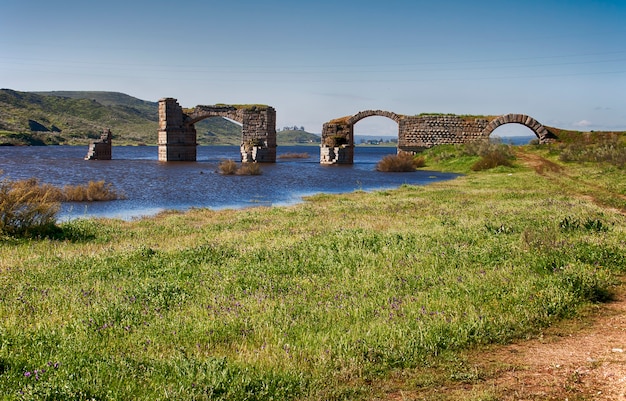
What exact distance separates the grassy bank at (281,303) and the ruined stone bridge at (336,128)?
44.1m

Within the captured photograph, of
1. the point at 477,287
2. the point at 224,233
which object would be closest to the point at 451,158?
the point at 224,233

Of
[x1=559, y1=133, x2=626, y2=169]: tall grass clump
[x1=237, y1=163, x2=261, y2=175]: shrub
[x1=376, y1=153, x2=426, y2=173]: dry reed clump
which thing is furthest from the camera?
[x1=376, y1=153, x2=426, y2=173]: dry reed clump

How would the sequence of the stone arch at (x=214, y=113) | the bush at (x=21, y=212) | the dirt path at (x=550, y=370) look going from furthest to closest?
the stone arch at (x=214, y=113)
the bush at (x=21, y=212)
the dirt path at (x=550, y=370)

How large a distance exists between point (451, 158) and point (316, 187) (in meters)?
20.7

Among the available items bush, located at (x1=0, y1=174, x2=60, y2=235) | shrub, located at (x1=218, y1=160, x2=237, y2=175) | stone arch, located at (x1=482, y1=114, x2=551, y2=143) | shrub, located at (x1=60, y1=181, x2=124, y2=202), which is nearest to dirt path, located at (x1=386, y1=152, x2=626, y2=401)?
bush, located at (x1=0, y1=174, x2=60, y2=235)

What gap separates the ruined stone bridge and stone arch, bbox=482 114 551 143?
0.10 m

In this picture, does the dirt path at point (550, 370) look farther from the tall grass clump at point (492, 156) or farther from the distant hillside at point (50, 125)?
the distant hillside at point (50, 125)

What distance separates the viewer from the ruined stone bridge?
56.2 m

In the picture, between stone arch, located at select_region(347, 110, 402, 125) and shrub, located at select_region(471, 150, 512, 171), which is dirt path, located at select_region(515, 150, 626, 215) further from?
stone arch, located at select_region(347, 110, 402, 125)

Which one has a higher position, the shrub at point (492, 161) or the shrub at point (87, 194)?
the shrub at point (492, 161)

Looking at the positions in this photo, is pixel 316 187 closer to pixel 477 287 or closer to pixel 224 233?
pixel 224 233

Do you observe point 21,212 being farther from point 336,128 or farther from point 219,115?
A: point 219,115

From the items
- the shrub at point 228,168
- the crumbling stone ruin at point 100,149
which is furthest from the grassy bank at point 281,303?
the crumbling stone ruin at point 100,149

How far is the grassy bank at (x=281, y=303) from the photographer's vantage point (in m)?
4.96
